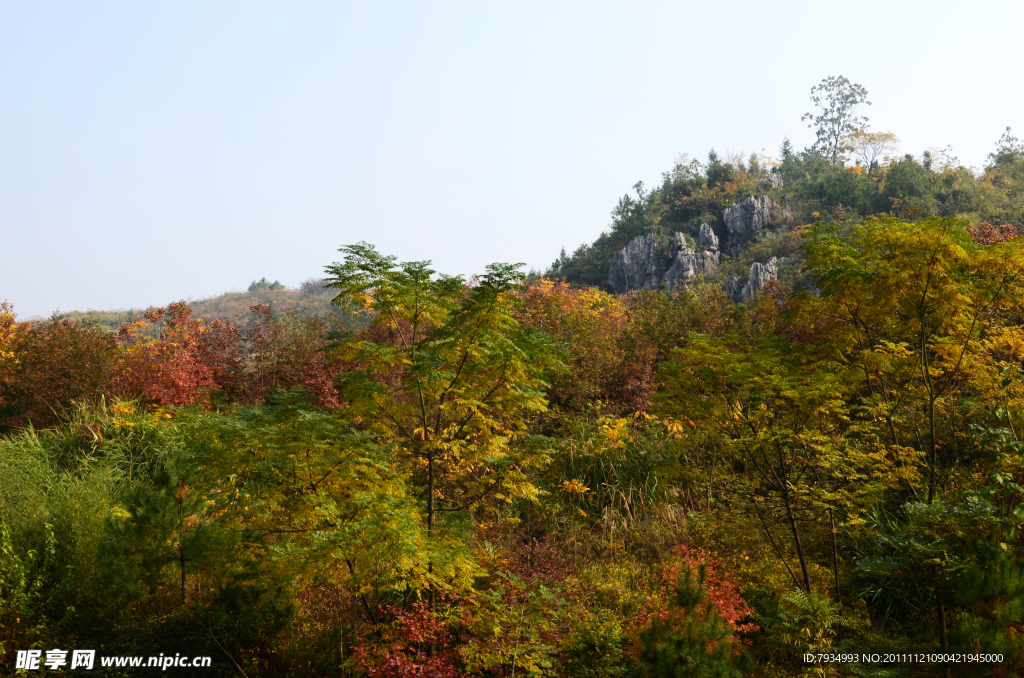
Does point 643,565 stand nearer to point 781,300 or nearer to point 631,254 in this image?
point 781,300

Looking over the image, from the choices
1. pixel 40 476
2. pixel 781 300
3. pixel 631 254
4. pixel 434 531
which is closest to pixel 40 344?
pixel 40 476

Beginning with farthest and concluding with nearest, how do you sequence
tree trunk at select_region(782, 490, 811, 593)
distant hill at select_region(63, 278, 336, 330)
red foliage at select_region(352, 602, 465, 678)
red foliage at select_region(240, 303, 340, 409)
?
distant hill at select_region(63, 278, 336, 330)
red foliage at select_region(240, 303, 340, 409)
tree trunk at select_region(782, 490, 811, 593)
red foliage at select_region(352, 602, 465, 678)

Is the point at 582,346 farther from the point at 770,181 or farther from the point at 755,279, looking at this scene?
the point at 770,181

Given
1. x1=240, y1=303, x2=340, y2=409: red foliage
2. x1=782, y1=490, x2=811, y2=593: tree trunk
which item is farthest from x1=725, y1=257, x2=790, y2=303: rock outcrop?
x1=782, y1=490, x2=811, y2=593: tree trunk

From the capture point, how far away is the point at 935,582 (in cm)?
455

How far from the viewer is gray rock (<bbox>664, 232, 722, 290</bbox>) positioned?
91.8 feet

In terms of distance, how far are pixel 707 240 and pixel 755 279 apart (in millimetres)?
7051

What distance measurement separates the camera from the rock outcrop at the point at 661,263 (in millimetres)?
28359

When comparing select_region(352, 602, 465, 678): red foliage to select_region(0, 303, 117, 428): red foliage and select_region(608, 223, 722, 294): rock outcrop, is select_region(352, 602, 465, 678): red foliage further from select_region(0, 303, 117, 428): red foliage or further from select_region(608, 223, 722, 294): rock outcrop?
select_region(608, 223, 722, 294): rock outcrop

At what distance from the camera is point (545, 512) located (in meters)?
7.72

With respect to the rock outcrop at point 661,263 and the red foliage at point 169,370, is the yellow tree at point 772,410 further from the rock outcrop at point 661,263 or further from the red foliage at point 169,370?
the rock outcrop at point 661,263

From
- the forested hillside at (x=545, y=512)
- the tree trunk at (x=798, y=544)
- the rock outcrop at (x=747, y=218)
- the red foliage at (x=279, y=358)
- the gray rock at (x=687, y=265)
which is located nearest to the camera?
the forested hillside at (x=545, y=512)

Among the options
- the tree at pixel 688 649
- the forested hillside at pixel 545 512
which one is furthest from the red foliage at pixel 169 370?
the tree at pixel 688 649

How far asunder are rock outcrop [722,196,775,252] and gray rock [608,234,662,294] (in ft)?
14.0
